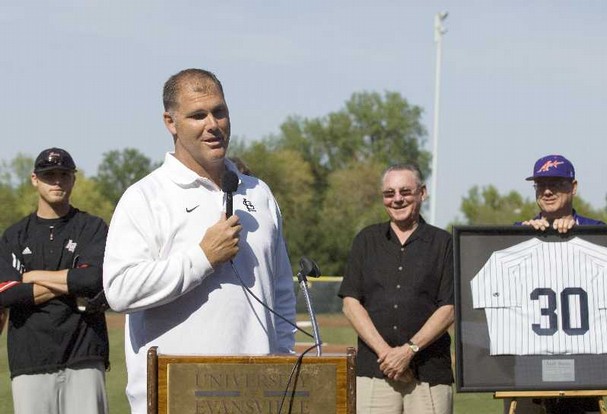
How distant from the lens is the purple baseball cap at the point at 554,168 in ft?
23.0

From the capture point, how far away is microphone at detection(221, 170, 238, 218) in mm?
4273

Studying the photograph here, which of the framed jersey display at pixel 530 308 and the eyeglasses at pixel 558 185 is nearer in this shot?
the framed jersey display at pixel 530 308

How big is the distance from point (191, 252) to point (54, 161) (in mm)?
3295

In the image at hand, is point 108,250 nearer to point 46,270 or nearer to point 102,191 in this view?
point 46,270

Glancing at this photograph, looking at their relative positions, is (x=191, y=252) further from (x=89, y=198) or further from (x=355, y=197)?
(x=355, y=197)

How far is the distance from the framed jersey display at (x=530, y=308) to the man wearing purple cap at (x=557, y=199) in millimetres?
253

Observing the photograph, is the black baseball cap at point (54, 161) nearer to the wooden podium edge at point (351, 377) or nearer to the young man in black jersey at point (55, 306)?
the young man in black jersey at point (55, 306)

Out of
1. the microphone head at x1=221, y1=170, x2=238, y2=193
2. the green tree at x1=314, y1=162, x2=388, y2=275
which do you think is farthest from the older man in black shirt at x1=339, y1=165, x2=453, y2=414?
the green tree at x1=314, y1=162, x2=388, y2=275

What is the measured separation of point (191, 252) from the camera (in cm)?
417

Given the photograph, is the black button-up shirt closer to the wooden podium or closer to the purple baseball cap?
the purple baseball cap

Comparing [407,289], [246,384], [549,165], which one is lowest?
[246,384]

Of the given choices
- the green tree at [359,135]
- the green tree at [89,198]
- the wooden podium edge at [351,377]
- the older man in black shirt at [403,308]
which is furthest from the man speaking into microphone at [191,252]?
the green tree at [359,135]

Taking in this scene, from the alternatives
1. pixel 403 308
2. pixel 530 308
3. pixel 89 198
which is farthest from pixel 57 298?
pixel 89 198

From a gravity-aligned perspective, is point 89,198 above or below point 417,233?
above
